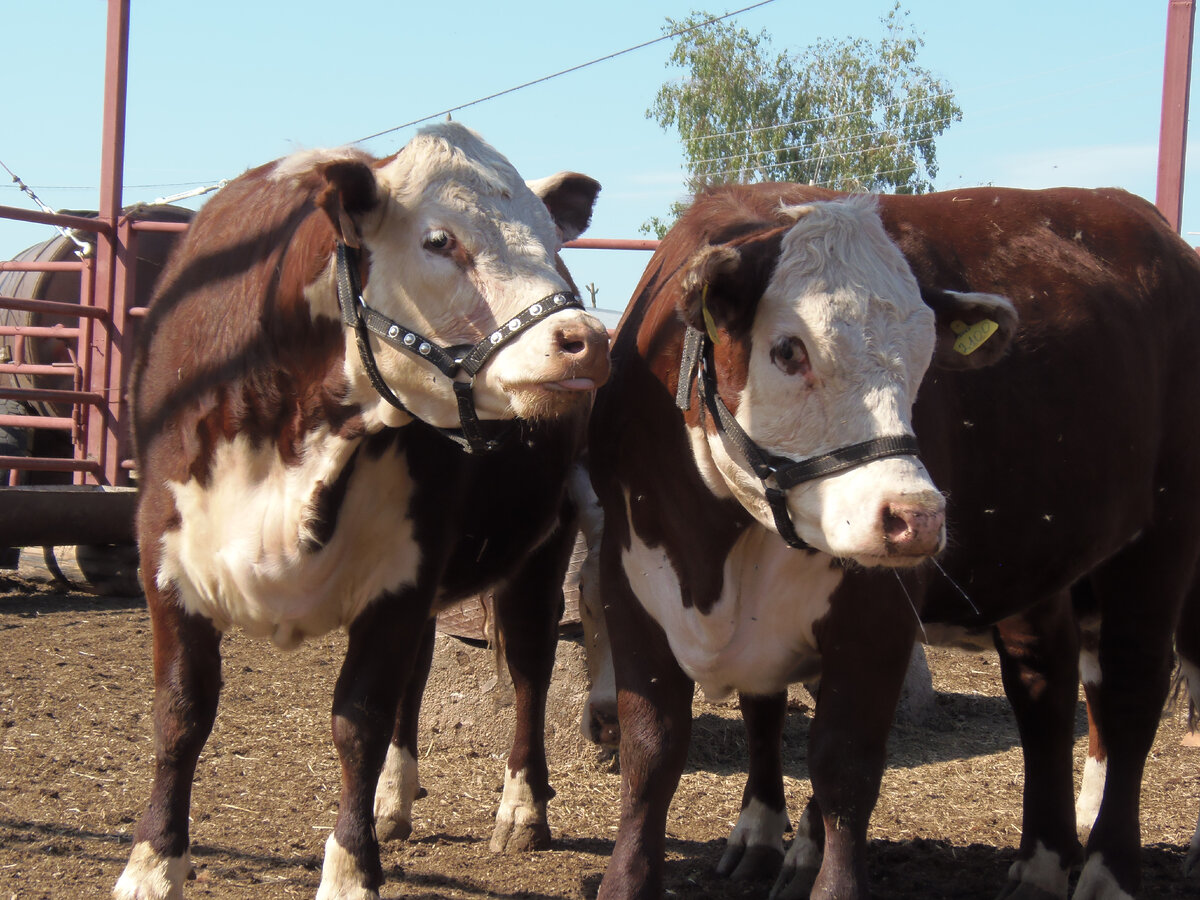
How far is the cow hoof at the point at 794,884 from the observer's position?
12.4 ft

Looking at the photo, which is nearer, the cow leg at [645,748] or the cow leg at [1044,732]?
the cow leg at [645,748]

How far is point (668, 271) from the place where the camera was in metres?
3.44

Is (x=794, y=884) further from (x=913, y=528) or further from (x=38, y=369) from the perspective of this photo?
(x=38, y=369)

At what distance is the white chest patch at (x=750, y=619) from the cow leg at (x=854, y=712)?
101mm

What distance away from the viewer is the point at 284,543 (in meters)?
3.30

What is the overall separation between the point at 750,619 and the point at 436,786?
2.52m

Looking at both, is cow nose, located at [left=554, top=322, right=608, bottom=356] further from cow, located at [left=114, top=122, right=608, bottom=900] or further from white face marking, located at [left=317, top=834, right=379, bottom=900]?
white face marking, located at [left=317, top=834, right=379, bottom=900]

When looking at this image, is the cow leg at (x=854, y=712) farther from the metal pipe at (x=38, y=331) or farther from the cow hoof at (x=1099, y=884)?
the metal pipe at (x=38, y=331)

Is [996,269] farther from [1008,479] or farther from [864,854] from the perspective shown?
[864,854]

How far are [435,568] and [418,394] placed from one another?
649mm

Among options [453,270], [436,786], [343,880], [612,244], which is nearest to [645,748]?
[343,880]

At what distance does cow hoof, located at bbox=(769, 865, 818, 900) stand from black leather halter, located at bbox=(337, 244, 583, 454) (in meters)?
1.73

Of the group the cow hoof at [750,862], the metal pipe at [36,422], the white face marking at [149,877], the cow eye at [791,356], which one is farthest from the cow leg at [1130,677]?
the metal pipe at [36,422]

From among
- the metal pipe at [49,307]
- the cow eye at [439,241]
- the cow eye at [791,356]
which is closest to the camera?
the cow eye at [791,356]
